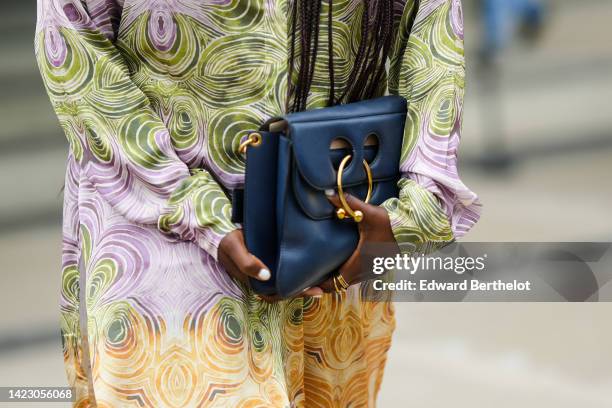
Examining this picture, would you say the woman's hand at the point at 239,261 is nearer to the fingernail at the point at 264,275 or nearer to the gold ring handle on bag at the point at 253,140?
the fingernail at the point at 264,275

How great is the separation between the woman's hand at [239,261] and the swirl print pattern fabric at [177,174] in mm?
20

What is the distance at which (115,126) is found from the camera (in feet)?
7.69

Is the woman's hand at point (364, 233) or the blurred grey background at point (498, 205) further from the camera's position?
the blurred grey background at point (498, 205)

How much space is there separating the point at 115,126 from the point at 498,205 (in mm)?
5538

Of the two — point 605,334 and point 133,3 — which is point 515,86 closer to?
point 605,334

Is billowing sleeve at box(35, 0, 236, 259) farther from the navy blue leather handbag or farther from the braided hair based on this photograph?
the braided hair

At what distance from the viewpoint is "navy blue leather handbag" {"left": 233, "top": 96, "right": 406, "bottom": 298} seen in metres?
2.27

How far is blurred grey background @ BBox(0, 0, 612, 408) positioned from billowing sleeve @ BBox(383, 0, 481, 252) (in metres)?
0.87

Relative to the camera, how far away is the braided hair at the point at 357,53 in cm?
246

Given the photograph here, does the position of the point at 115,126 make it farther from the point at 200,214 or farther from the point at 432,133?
the point at 432,133

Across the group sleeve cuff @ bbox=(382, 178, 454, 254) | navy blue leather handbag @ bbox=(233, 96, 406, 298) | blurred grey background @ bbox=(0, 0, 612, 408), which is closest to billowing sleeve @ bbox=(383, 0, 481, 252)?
sleeve cuff @ bbox=(382, 178, 454, 254)

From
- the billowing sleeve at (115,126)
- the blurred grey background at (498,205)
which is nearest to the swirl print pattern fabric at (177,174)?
the billowing sleeve at (115,126)

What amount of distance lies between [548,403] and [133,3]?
2613mm

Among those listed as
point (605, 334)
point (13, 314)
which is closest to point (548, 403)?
point (605, 334)
